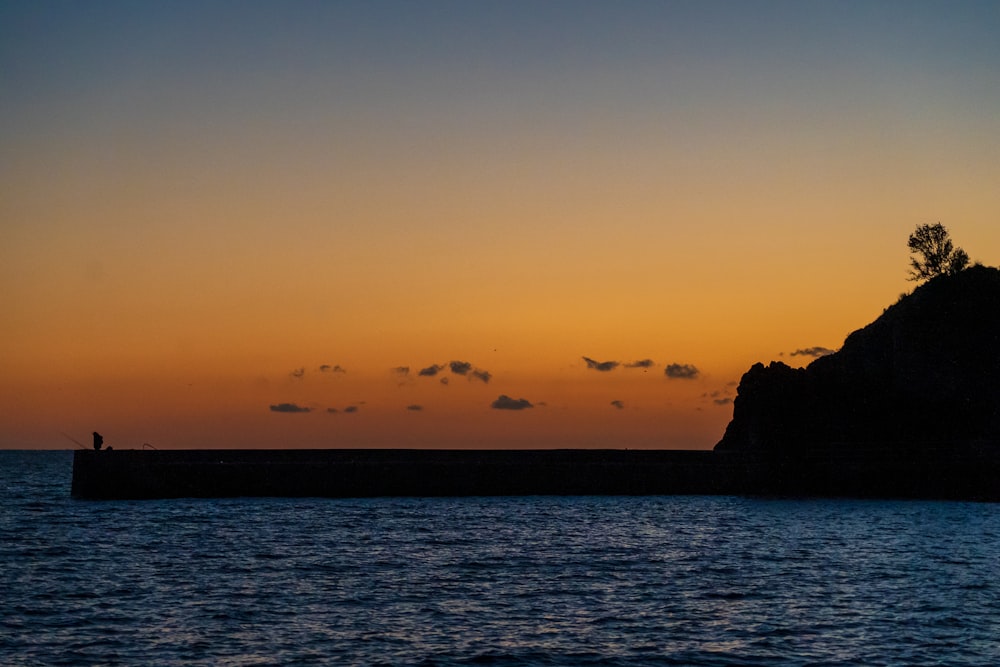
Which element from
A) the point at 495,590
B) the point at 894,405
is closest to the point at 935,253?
the point at 894,405

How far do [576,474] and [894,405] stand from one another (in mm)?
35988

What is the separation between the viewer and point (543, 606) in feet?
105

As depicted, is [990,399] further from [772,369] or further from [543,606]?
[543,606]

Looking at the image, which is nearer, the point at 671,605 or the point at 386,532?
the point at 671,605

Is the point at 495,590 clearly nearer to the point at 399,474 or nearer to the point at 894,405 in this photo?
the point at 399,474

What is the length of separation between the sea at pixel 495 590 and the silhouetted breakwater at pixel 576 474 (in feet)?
47.8

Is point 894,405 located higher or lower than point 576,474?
higher

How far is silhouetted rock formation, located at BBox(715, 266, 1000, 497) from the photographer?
289 feet

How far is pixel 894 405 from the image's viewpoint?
4075 inches

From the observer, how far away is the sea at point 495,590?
25.8 metres

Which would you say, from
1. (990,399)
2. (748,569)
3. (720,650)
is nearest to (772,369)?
(990,399)

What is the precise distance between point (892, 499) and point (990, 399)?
2343cm

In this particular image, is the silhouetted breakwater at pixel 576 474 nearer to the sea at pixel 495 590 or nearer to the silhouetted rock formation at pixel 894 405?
the silhouetted rock formation at pixel 894 405

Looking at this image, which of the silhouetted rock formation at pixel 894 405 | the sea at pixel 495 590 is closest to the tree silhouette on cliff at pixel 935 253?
the silhouetted rock formation at pixel 894 405
